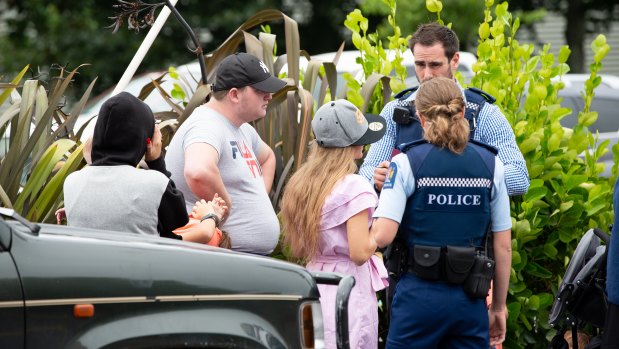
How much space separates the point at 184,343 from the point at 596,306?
84.4 inches

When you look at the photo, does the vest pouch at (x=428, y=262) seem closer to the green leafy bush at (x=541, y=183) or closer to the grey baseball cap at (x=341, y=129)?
the grey baseball cap at (x=341, y=129)

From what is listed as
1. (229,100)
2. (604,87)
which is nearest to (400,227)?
(229,100)

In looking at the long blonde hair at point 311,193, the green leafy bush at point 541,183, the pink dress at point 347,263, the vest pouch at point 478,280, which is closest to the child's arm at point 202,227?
the long blonde hair at point 311,193

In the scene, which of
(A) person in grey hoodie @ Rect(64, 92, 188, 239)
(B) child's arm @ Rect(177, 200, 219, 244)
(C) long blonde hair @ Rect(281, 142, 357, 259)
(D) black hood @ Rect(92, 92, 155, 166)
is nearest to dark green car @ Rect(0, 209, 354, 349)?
(A) person in grey hoodie @ Rect(64, 92, 188, 239)

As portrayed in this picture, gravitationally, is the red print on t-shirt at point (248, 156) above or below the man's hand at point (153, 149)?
below

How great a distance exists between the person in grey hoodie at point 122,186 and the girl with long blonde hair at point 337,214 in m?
0.64

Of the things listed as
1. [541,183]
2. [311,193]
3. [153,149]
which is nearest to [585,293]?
[541,183]

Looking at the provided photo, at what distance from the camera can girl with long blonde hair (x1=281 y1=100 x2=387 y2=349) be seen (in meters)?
4.61

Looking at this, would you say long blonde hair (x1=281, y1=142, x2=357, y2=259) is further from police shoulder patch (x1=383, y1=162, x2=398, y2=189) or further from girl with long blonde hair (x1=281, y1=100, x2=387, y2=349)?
police shoulder patch (x1=383, y1=162, x2=398, y2=189)

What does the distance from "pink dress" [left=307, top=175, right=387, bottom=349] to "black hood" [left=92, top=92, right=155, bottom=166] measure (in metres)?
0.86

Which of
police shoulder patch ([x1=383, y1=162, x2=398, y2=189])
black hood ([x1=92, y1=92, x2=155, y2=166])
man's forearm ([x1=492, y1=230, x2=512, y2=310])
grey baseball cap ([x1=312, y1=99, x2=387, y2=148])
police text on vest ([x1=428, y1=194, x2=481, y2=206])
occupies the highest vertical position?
black hood ([x1=92, y1=92, x2=155, y2=166])

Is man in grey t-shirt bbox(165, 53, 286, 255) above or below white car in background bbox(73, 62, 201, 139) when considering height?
above

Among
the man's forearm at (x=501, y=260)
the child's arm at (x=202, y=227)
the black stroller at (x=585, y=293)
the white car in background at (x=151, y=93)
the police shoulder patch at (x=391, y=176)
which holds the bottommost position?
the white car in background at (x=151, y=93)

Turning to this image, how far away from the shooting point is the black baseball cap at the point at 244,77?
5.02 meters
